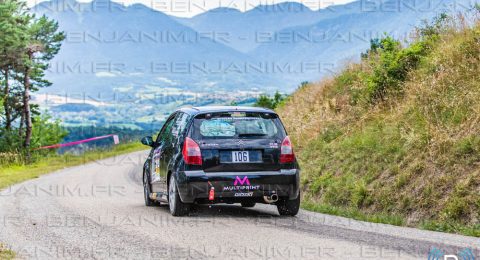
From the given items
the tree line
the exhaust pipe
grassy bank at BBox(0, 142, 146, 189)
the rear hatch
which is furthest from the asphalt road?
the tree line

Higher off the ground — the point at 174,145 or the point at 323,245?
the point at 174,145

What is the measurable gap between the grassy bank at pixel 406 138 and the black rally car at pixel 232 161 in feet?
5.07

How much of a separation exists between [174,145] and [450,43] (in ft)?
27.4

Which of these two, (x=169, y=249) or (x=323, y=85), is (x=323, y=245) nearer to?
(x=169, y=249)

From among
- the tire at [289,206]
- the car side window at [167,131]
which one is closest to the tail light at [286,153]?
the tire at [289,206]

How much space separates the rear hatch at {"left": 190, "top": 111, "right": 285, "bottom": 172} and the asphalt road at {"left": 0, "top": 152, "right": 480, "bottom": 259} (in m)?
0.89

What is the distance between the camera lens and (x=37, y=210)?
15031 mm

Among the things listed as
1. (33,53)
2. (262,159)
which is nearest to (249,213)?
(262,159)

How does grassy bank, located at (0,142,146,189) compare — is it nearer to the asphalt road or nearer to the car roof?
the asphalt road

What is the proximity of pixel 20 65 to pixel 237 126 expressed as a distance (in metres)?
50.6

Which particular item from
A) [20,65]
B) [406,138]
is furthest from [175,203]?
[20,65]

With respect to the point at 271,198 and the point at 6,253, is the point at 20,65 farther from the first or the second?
the point at 6,253

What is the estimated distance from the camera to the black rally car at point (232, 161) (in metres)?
12.1

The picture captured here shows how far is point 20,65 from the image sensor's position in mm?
59844
